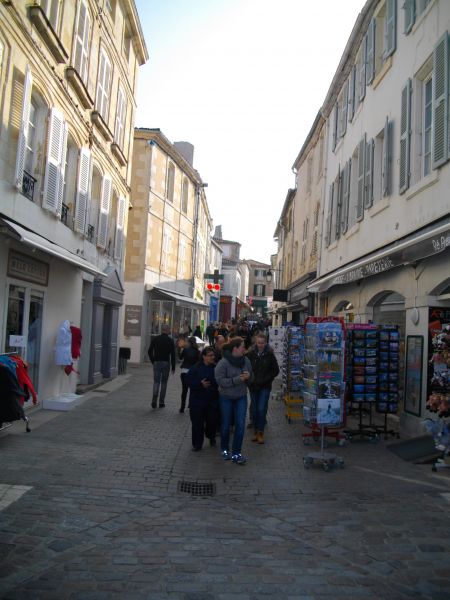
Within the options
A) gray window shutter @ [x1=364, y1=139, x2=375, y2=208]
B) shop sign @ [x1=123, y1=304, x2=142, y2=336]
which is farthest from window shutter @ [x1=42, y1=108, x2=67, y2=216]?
shop sign @ [x1=123, y1=304, x2=142, y2=336]

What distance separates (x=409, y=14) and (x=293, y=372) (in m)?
7.01

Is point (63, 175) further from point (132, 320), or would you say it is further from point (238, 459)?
point (132, 320)

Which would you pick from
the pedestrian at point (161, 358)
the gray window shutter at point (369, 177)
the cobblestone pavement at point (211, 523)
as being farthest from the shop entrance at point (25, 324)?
the gray window shutter at point (369, 177)

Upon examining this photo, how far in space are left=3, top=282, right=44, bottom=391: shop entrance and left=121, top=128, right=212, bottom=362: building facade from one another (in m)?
11.9

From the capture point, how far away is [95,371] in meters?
14.5

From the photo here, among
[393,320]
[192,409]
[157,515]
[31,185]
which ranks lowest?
[157,515]

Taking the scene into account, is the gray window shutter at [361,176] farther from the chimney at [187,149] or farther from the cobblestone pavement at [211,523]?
the chimney at [187,149]

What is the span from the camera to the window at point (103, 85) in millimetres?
13297

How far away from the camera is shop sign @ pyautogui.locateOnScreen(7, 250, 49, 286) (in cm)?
854

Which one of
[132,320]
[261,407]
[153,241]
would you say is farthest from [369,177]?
[153,241]

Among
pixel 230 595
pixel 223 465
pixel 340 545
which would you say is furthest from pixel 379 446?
pixel 230 595

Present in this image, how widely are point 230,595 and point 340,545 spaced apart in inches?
52.3

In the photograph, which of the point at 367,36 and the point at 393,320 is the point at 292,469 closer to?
the point at 393,320

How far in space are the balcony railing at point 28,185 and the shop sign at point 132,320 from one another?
42.9 ft
